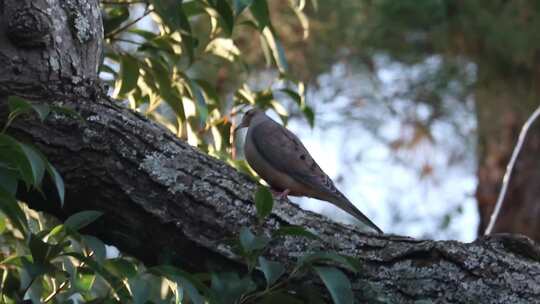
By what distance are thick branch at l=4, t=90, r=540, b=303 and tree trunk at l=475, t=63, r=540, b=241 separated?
478 cm

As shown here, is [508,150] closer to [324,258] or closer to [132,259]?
[132,259]

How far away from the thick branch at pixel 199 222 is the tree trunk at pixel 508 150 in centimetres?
478

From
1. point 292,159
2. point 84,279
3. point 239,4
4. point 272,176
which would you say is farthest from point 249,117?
point 84,279

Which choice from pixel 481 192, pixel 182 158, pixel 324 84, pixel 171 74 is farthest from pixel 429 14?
pixel 182 158

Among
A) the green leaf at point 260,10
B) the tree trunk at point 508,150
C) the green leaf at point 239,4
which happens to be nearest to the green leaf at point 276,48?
the green leaf at point 260,10

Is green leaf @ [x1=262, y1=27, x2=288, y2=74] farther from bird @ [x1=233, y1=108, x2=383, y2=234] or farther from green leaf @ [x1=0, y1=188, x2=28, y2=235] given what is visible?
green leaf @ [x1=0, y1=188, x2=28, y2=235]

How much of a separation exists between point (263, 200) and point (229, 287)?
0.85 ft

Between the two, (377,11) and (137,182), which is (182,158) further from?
(377,11)

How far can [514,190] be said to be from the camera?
26.8ft

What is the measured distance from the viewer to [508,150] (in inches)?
322

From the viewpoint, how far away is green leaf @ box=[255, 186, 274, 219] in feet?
9.13

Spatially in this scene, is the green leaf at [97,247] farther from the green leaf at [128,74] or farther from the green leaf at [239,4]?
the green leaf at [128,74]

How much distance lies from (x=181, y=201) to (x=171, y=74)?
1083 millimetres

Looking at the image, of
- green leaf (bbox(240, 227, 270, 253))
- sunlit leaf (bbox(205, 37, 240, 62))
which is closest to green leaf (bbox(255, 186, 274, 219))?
green leaf (bbox(240, 227, 270, 253))
